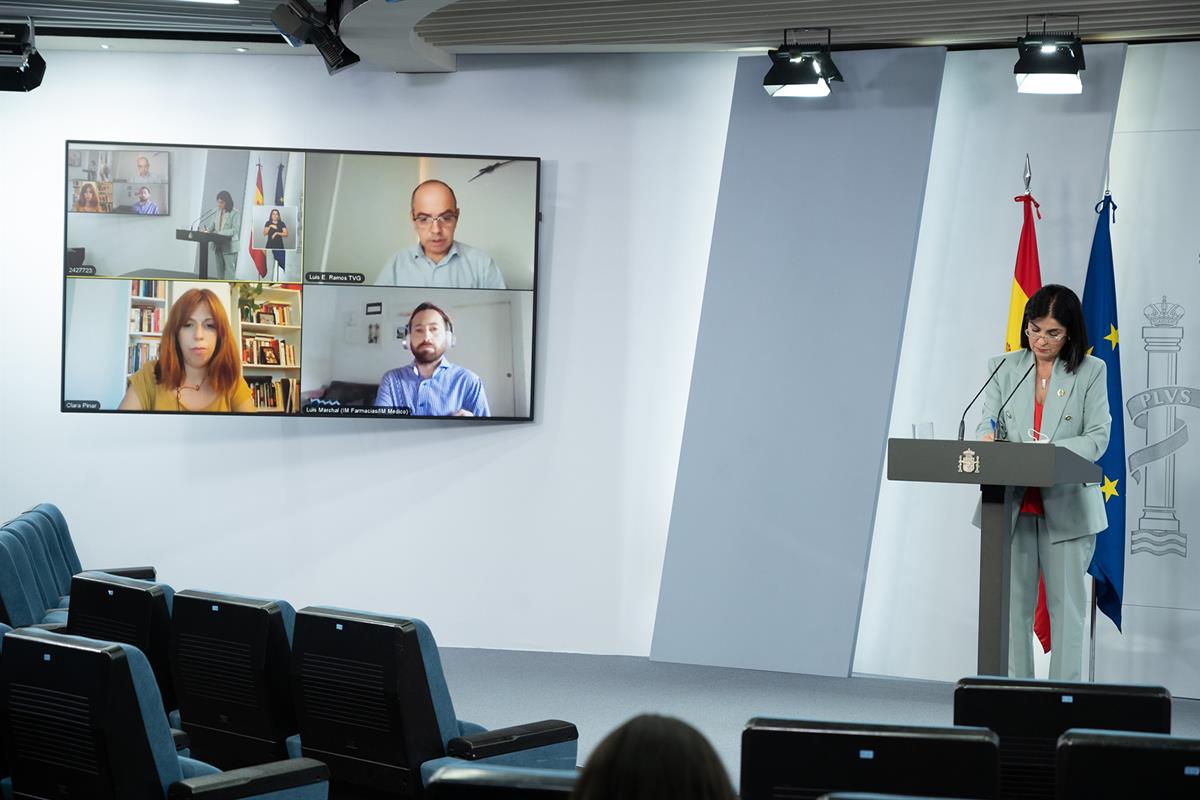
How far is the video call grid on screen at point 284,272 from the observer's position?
736 centimetres

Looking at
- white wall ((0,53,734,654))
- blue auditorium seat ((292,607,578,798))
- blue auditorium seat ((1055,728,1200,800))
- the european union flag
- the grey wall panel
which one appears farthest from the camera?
white wall ((0,53,734,654))

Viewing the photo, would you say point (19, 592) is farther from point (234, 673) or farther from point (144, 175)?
point (144, 175)

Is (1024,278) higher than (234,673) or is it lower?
higher

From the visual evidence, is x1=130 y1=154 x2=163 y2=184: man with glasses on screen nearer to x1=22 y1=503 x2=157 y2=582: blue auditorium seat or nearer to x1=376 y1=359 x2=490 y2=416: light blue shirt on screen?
x1=376 y1=359 x2=490 y2=416: light blue shirt on screen

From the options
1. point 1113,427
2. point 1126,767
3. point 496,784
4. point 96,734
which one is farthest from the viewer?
point 1113,427

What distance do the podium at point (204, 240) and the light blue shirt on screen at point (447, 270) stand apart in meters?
0.93

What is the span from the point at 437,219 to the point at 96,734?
15.4 ft

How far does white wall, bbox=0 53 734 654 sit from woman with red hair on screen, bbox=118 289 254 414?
0.63m

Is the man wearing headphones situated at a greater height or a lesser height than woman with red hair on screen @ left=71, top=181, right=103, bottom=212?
lesser

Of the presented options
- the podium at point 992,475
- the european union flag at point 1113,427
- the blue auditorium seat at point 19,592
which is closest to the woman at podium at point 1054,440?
the podium at point 992,475

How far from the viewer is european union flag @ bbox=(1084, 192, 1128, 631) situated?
6328 millimetres

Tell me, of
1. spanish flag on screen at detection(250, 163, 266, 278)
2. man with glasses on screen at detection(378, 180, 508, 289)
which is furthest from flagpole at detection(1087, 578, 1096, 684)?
spanish flag on screen at detection(250, 163, 266, 278)

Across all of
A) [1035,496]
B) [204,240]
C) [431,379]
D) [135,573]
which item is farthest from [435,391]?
[1035,496]

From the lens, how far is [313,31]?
705 cm
